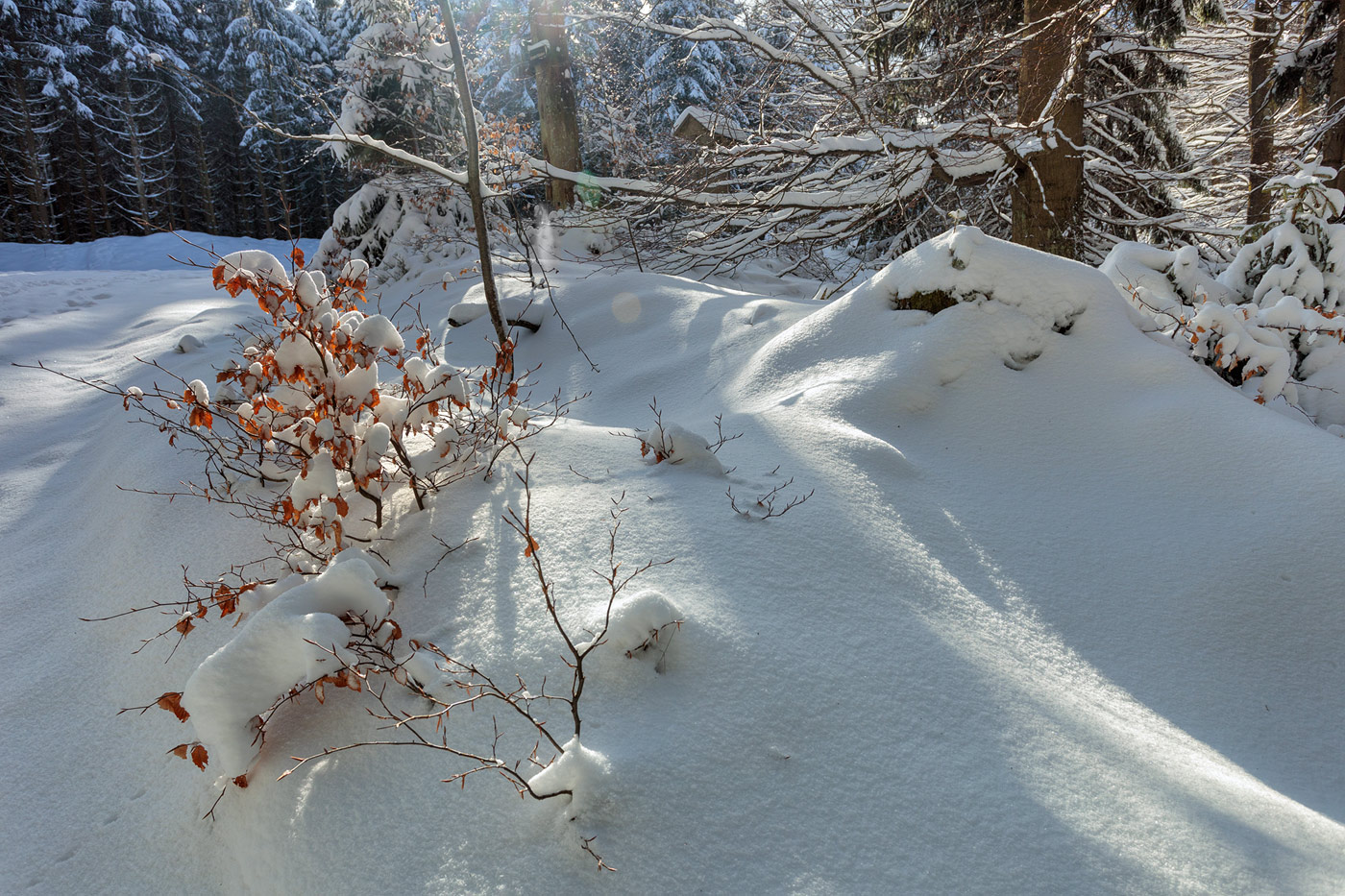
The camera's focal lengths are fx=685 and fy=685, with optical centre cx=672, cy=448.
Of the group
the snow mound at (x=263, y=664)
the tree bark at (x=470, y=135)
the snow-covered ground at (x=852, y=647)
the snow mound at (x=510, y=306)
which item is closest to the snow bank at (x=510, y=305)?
the snow mound at (x=510, y=306)

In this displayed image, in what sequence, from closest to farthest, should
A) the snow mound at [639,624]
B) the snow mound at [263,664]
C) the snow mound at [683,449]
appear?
the snow mound at [263,664], the snow mound at [639,624], the snow mound at [683,449]

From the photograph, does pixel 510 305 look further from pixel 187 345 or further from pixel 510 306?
pixel 187 345

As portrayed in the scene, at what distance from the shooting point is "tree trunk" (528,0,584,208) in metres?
7.68

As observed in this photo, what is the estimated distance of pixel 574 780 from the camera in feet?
4.24

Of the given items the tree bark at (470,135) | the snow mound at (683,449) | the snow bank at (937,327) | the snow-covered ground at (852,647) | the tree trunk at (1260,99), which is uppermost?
the tree trunk at (1260,99)

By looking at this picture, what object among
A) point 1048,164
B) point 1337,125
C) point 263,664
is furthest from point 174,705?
point 1337,125

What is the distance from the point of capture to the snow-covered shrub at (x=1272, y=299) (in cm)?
337

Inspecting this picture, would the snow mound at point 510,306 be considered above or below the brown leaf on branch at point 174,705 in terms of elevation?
above

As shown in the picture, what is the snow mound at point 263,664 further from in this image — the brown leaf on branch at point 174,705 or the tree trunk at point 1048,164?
the tree trunk at point 1048,164

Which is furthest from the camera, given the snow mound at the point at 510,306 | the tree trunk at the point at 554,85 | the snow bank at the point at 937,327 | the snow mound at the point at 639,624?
the tree trunk at the point at 554,85

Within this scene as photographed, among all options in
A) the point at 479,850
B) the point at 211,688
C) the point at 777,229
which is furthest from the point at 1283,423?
the point at 777,229

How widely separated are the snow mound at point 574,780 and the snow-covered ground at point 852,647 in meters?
0.03

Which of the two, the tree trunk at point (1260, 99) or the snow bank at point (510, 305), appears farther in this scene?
the tree trunk at point (1260, 99)

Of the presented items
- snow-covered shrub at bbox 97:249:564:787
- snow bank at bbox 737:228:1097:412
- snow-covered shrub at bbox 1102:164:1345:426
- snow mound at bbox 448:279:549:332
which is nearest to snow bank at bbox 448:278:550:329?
snow mound at bbox 448:279:549:332
